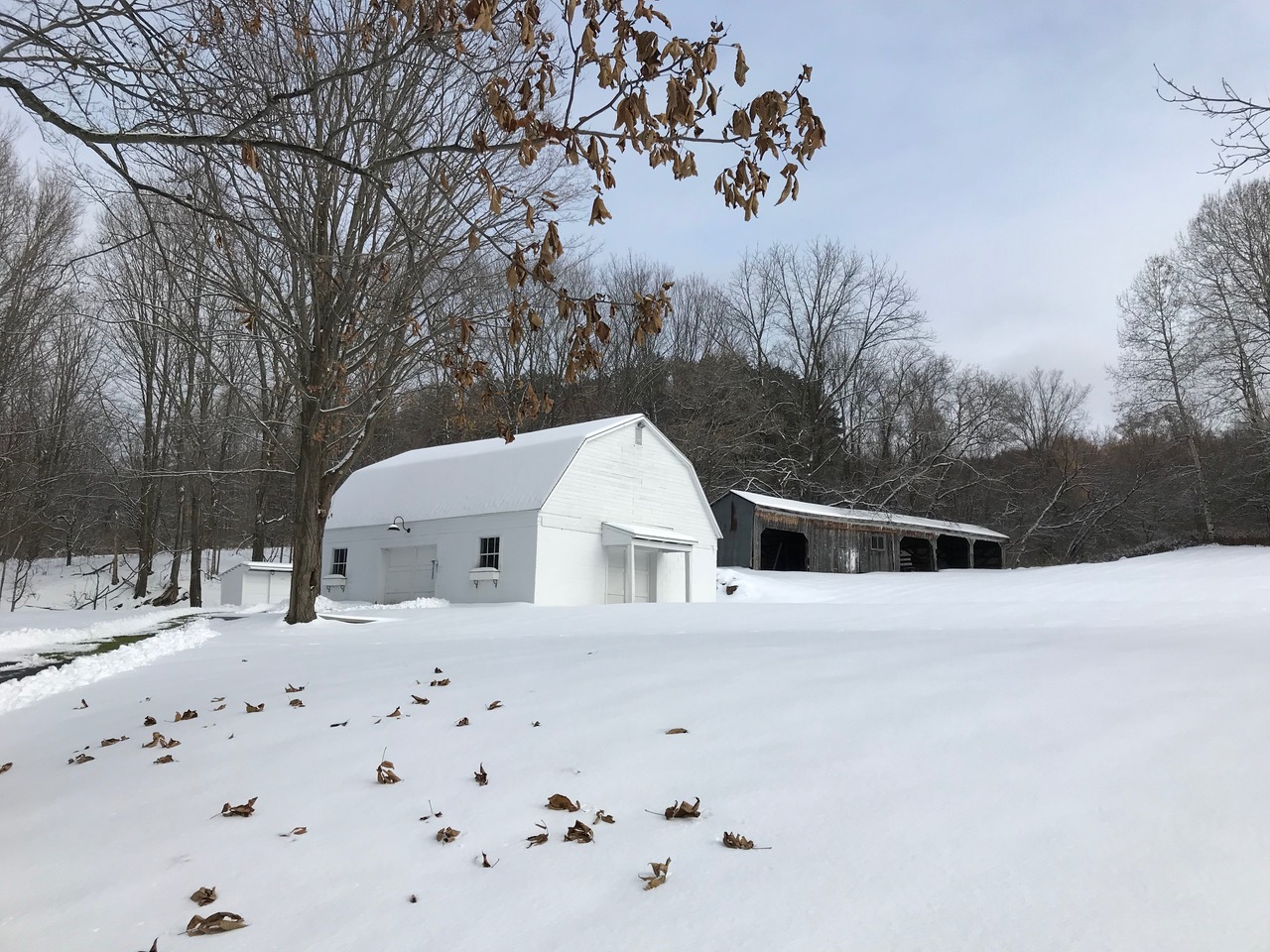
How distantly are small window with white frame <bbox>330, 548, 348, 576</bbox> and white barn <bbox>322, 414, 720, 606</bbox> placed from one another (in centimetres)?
5

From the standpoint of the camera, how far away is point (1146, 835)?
272 cm

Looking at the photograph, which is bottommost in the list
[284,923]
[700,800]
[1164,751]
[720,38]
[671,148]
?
[284,923]

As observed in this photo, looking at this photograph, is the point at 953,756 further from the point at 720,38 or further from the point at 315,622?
the point at 315,622

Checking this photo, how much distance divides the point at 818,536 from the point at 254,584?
17775 millimetres

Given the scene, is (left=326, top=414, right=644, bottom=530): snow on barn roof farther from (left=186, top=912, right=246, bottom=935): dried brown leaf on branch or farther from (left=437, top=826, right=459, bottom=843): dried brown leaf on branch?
(left=186, top=912, right=246, bottom=935): dried brown leaf on branch

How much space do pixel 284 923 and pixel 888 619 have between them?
7.01 metres

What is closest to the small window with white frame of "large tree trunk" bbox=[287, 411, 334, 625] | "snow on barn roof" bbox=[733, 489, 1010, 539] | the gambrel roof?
the gambrel roof

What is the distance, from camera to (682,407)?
35.2 meters

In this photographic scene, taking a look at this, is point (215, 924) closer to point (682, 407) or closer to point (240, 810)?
point (240, 810)

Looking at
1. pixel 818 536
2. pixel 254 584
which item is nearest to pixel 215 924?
pixel 254 584

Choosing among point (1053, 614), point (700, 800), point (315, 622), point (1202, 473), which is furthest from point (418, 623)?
point (1202, 473)

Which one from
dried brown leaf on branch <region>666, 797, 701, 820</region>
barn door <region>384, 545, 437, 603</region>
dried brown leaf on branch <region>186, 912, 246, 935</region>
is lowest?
dried brown leaf on branch <region>186, 912, 246, 935</region>

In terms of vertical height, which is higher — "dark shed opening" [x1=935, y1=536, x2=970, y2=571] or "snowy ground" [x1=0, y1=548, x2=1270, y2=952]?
"dark shed opening" [x1=935, y1=536, x2=970, y2=571]

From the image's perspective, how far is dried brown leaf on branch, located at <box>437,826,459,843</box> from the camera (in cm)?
329
